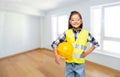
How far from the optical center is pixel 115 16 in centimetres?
296

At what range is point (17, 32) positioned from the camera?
180 inches

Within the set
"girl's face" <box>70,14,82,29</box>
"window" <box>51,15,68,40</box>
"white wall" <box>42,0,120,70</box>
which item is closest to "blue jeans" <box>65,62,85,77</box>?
"girl's face" <box>70,14,82,29</box>

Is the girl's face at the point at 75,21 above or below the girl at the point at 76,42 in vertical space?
above

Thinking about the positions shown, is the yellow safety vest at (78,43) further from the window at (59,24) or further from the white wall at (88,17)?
the window at (59,24)

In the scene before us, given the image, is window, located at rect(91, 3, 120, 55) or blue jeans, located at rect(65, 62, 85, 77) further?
window, located at rect(91, 3, 120, 55)

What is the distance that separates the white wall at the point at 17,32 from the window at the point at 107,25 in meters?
3.03

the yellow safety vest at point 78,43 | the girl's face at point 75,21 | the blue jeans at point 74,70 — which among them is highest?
the girl's face at point 75,21

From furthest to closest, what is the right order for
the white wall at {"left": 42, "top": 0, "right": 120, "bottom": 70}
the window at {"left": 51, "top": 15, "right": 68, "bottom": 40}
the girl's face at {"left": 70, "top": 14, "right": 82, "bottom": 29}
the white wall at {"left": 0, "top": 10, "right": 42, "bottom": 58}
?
1. the window at {"left": 51, "top": 15, "right": 68, "bottom": 40}
2. the white wall at {"left": 0, "top": 10, "right": 42, "bottom": 58}
3. the white wall at {"left": 42, "top": 0, "right": 120, "bottom": 70}
4. the girl's face at {"left": 70, "top": 14, "right": 82, "bottom": 29}

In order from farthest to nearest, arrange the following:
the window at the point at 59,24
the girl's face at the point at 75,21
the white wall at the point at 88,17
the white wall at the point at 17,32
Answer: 1. the window at the point at 59,24
2. the white wall at the point at 17,32
3. the white wall at the point at 88,17
4. the girl's face at the point at 75,21

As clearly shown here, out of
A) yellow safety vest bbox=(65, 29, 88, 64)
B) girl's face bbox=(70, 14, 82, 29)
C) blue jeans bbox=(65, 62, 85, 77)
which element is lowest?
blue jeans bbox=(65, 62, 85, 77)

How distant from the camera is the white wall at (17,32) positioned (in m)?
4.08

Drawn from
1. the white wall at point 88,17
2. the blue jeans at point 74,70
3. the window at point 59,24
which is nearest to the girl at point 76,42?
the blue jeans at point 74,70

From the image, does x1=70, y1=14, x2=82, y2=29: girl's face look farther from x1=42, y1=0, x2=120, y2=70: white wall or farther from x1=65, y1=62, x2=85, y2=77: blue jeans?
x1=42, y1=0, x2=120, y2=70: white wall

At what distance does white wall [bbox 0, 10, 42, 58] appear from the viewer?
4.08m
